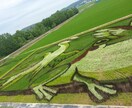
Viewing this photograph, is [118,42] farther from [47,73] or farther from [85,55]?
[47,73]

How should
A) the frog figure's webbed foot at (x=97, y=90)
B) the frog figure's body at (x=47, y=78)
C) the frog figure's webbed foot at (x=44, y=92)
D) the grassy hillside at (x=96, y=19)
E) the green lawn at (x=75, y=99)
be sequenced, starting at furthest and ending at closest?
the grassy hillside at (x=96, y=19), the frog figure's webbed foot at (x=44, y=92), the frog figure's body at (x=47, y=78), the frog figure's webbed foot at (x=97, y=90), the green lawn at (x=75, y=99)

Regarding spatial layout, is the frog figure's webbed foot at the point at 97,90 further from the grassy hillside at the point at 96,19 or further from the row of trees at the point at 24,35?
the row of trees at the point at 24,35

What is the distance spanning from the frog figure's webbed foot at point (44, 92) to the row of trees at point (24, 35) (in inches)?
1608

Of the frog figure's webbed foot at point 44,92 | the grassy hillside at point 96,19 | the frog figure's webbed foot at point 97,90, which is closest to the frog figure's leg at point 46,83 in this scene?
the frog figure's webbed foot at point 44,92

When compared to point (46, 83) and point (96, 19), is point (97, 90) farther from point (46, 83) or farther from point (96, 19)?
point (96, 19)

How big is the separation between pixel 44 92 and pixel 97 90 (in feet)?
17.6

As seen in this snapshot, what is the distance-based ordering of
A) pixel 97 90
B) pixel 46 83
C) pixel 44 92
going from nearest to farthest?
1. pixel 97 90
2. pixel 44 92
3. pixel 46 83

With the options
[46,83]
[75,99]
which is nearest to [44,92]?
[46,83]

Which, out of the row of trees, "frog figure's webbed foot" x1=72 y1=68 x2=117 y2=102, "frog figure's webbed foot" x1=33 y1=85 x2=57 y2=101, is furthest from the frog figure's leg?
the row of trees

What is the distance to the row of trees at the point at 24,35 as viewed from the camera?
6134 centimetres

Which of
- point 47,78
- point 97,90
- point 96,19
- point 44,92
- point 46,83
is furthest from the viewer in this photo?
point 96,19

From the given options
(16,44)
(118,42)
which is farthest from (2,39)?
(118,42)

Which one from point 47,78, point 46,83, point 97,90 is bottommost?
point 47,78

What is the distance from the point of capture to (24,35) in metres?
68.1
